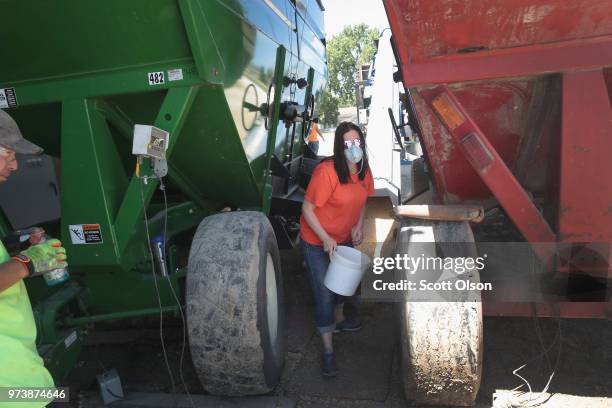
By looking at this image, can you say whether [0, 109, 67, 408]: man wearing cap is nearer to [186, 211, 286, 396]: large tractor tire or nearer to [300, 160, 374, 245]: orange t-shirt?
[186, 211, 286, 396]: large tractor tire

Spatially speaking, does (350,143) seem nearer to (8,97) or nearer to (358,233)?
(358,233)

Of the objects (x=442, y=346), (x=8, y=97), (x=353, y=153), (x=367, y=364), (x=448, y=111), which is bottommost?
(x=367, y=364)

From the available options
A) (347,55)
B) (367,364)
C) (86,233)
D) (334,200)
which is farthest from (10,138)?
(347,55)

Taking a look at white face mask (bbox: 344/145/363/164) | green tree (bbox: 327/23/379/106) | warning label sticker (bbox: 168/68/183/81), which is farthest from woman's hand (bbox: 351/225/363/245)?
green tree (bbox: 327/23/379/106)

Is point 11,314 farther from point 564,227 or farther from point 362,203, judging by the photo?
point 564,227

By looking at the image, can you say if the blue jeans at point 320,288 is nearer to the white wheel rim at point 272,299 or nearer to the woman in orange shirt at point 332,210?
the woman in orange shirt at point 332,210

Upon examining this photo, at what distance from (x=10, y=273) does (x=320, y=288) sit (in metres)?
2.05

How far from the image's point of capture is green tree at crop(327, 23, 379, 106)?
5416 cm

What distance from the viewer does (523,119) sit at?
9.70 ft

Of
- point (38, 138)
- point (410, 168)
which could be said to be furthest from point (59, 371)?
point (410, 168)

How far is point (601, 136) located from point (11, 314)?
291 cm

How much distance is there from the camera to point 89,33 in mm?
2533

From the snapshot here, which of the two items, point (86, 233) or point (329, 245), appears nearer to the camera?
point (86, 233)

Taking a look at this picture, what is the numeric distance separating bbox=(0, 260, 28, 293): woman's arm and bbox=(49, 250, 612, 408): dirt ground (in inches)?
60.1
